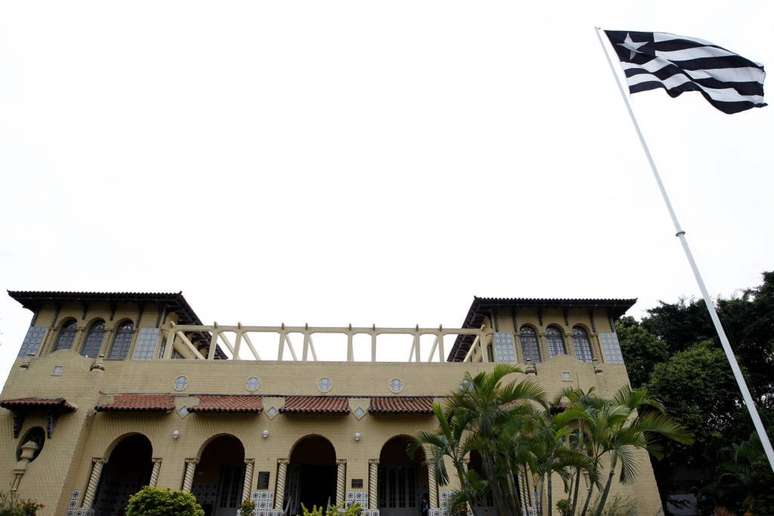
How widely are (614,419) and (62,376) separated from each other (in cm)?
2132

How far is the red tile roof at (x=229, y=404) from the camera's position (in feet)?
65.4

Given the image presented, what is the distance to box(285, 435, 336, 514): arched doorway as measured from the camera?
21.8m

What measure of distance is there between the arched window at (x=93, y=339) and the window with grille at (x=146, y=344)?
1.97 m

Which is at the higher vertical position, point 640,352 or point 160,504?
point 640,352

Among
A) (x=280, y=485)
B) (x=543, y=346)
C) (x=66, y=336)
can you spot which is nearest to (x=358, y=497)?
(x=280, y=485)

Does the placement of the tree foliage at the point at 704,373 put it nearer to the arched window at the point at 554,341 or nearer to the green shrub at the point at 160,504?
the arched window at the point at 554,341

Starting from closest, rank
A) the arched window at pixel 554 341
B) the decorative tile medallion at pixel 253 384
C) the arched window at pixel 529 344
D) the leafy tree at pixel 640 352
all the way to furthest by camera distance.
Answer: the decorative tile medallion at pixel 253 384 → the arched window at pixel 529 344 → the arched window at pixel 554 341 → the leafy tree at pixel 640 352

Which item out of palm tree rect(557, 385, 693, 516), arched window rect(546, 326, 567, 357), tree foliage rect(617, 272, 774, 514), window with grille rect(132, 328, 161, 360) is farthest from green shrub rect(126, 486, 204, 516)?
tree foliage rect(617, 272, 774, 514)

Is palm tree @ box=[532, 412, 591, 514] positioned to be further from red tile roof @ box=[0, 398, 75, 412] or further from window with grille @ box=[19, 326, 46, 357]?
window with grille @ box=[19, 326, 46, 357]

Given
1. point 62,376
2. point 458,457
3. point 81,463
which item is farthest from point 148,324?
point 458,457

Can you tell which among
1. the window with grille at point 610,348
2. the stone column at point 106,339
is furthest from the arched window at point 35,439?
the window with grille at point 610,348

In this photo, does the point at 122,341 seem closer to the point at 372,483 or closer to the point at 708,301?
the point at 372,483

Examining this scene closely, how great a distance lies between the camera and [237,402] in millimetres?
20594

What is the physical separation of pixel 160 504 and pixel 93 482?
6197 mm
